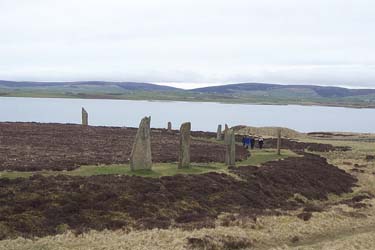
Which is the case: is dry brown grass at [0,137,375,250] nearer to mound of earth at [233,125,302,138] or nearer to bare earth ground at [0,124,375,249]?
bare earth ground at [0,124,375,249]

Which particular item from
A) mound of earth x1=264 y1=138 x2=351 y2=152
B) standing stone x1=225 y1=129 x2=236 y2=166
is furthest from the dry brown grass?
mound of earth x1=264 y1=138 x2=351 y2=152

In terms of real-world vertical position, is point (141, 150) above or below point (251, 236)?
A: above

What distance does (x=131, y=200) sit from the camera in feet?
86.2

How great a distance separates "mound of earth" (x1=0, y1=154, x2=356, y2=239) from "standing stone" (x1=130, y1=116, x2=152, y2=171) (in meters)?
1.95

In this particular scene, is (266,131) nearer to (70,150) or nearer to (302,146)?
(302,146)

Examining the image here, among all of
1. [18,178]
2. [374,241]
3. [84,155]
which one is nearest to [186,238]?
[374,241]

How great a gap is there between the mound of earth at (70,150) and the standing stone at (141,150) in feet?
11.5

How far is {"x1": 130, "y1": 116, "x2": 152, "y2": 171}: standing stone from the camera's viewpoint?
3131 centimetres

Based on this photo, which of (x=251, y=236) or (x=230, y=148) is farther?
(x=230, y=148)

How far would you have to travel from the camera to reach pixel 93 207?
24.7 metres

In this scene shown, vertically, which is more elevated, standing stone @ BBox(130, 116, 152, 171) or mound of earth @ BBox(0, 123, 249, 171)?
standing stone @ BBox(130, 116, 152, 171)

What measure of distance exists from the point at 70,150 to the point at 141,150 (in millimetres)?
10812

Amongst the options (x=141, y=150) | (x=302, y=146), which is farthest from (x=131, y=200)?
(x=302, y=146)

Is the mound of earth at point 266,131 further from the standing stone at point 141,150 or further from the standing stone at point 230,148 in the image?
the standing stone at point 141,150
